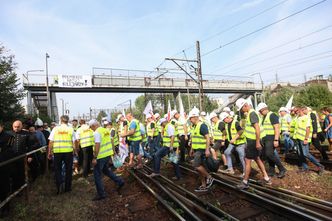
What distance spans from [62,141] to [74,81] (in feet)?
92.7

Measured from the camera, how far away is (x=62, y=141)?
7.09 metres

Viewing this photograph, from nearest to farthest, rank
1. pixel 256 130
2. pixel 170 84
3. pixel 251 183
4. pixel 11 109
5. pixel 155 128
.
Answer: pixel 256 130
pixel 251 183
pixel 155 128
pixel 11 109
pixel 170 84

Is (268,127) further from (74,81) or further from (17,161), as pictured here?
(74,81)

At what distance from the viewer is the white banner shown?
108ft

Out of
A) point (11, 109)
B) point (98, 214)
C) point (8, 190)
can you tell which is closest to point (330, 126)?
point (98, 214)

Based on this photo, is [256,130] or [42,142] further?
[42,142]

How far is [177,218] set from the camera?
472 cm

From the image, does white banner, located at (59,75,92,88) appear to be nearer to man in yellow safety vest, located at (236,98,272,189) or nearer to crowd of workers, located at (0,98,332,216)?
crowd of workers, located at (0,98,332,216)

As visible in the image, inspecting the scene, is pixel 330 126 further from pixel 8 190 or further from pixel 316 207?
pixel 8 190

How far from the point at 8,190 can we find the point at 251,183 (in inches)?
228

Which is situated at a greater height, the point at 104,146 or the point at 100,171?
the point at 104,146

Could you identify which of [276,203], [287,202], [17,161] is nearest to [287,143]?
[287,202]

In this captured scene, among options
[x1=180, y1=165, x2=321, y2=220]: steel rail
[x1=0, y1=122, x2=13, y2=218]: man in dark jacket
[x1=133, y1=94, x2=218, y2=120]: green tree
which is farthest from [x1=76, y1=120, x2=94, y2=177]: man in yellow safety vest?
[x1=133, y1=94, x2=218, y2=120]: green tree

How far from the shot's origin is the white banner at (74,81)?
3303 centimetres
